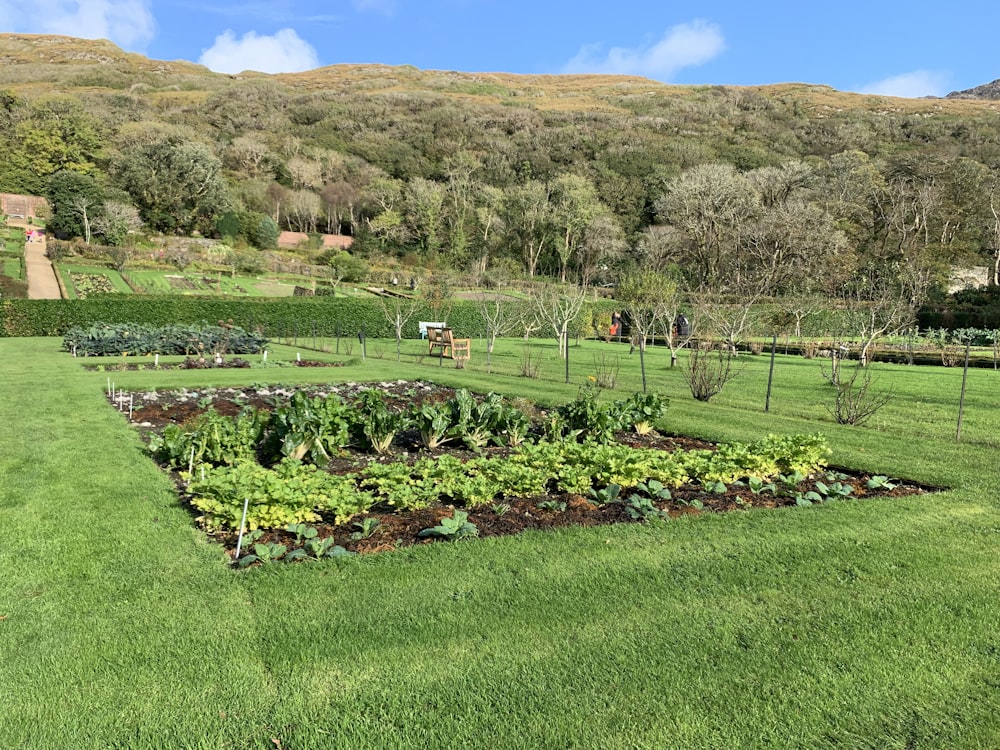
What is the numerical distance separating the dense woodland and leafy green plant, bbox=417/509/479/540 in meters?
35.0

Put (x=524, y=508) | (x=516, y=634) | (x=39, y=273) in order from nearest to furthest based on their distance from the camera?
(x=516, y=634) < (x=524, y=508) < (x=39, y=273)

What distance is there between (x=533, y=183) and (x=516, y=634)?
70076mm

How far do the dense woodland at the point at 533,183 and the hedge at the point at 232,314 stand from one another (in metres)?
19.1

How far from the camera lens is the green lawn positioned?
237 centimetres

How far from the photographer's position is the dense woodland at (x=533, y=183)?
167 ft

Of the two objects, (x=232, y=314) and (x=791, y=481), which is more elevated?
(x=232, y=314)

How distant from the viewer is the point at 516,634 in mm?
3045

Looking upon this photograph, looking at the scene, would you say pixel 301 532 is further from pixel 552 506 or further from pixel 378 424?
pixel 378 424

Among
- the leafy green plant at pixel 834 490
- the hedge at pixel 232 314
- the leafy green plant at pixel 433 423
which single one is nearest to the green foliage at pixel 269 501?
the leafy green plant at pixel 433 423

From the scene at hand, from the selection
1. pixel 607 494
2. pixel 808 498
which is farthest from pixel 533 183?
pixel 607 494

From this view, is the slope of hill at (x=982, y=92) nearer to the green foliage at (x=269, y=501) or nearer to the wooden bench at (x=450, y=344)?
the wooden bench at (x=450, y=344)

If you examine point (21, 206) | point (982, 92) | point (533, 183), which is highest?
point (982, 92)

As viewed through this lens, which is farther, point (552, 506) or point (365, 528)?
point (552, 506)

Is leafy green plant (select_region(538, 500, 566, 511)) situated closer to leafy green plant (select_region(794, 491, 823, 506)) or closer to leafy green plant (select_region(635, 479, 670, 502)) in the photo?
leafy green plant (select_region(635, 479, 670, 502))
